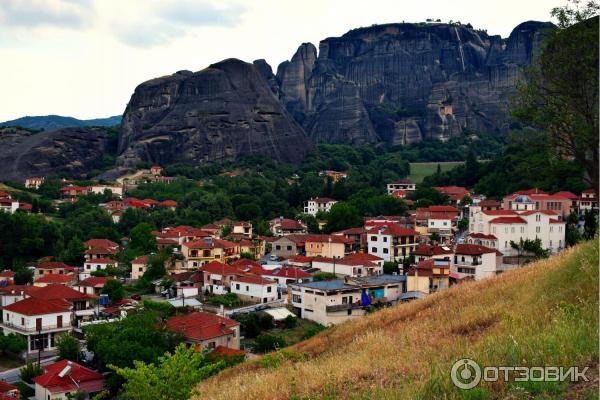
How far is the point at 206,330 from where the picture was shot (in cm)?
2275

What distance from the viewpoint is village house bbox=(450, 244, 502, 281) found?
108 ft

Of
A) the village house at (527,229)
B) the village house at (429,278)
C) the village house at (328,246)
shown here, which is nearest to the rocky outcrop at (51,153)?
the village house at (328,246)

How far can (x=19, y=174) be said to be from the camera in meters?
77.5

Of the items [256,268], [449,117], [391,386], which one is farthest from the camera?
[449,117]

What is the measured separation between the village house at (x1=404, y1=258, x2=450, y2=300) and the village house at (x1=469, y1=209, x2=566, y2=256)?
7.19 meters

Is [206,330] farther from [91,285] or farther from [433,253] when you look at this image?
[433,253]

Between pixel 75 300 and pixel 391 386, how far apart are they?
2552 centimetres

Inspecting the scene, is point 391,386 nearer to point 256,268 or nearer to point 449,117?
point 256,268

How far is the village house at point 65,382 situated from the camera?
60.7 ft

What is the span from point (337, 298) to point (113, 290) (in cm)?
1172

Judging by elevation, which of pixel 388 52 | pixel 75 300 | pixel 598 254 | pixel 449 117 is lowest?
pixel 75 300

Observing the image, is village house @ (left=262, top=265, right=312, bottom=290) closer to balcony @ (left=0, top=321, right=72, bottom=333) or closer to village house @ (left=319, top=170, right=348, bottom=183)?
balcony @ (left=0, top=321, right=72, bottom=333)

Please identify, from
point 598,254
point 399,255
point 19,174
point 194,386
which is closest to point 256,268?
point 399,255

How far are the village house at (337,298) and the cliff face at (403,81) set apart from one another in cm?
8503
